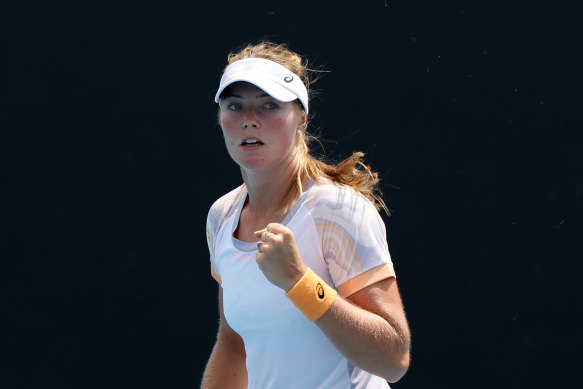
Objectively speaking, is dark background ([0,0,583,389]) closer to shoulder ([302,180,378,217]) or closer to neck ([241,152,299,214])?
neck ([241,152,299,214])

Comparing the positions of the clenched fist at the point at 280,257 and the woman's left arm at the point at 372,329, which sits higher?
the clenched fist at the point at 280,257

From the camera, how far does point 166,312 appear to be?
10.8 feet

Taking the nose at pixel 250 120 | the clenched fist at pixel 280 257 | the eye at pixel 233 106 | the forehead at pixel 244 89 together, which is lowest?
the clenched fist at pixel 280 257

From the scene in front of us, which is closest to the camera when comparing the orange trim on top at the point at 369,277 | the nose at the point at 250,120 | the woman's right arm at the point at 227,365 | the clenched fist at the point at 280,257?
the clenched fist at the point at 280,257

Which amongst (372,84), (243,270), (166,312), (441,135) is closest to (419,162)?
(441,135)

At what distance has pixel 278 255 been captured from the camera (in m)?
1.61

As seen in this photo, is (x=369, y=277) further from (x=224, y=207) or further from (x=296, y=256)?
(x=224, y=207)

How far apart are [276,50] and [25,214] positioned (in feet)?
5.54

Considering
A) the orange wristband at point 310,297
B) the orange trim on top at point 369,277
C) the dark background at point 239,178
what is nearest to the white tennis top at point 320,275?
→ the orange trim on top at point 369,277

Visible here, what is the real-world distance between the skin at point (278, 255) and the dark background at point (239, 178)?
102 cm

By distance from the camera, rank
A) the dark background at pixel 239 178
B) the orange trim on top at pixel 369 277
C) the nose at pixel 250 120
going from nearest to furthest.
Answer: the orange trim on top at pixel 369 277 → the nose at pixel 250 120 → the dark background at pixel 239 178

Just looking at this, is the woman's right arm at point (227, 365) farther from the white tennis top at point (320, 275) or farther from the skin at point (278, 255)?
the white tennis top at point (320, 275)

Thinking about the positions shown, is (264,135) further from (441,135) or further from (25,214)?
(25,214)

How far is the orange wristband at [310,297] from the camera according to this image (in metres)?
1.62
